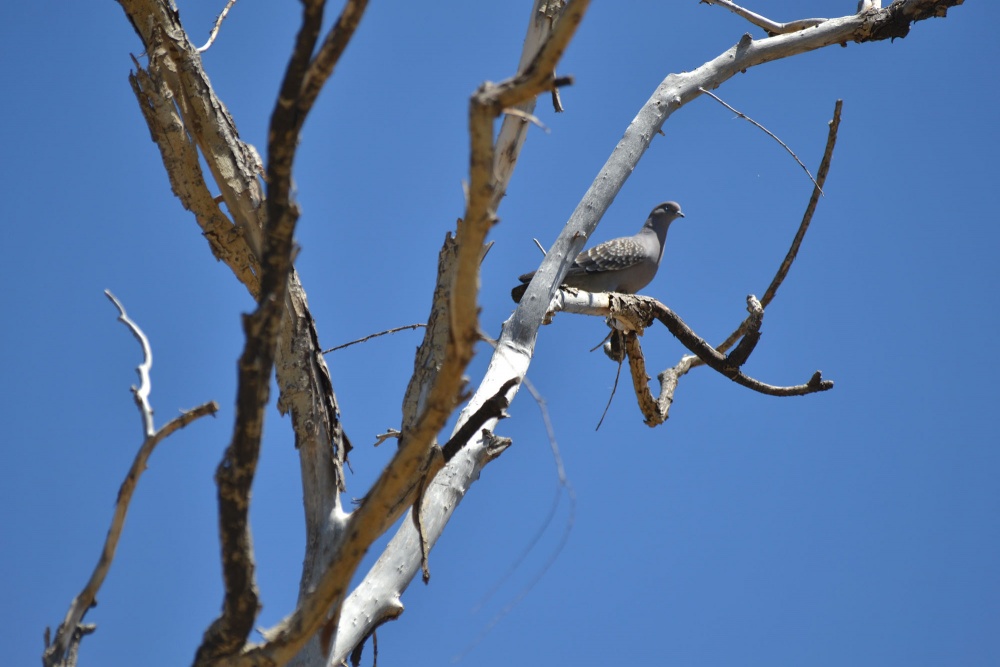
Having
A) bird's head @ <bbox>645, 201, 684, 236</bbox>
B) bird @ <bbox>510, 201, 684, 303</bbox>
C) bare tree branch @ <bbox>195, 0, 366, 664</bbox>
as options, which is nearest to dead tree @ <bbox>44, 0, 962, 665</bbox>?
bare tree branch @ <bbox>195, 0, 366, 664</bbox>

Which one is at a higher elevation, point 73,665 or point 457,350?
point 457,350

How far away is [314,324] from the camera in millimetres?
4016

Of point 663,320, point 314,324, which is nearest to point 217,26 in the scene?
point 314,324

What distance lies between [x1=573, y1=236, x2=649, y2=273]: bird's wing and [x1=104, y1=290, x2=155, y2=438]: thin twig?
4.94m

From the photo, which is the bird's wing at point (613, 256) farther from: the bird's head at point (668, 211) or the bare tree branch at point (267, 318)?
the bare tree branch at point (267, 318)

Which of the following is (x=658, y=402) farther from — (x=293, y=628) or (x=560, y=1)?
(x=293, y=628)

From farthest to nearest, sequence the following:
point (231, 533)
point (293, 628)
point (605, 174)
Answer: point (605, 174), point (293, 628), point (231, 533)

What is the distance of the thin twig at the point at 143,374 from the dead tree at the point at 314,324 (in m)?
0.02

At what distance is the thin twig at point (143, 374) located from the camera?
115 inches

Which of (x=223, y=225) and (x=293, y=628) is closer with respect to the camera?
(x=293, y=628)

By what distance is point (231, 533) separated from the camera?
8.49 feet

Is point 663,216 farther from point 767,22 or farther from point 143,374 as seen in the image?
point 143,374

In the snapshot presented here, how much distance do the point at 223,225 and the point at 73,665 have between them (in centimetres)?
200

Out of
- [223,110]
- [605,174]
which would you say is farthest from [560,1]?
[223,110]
